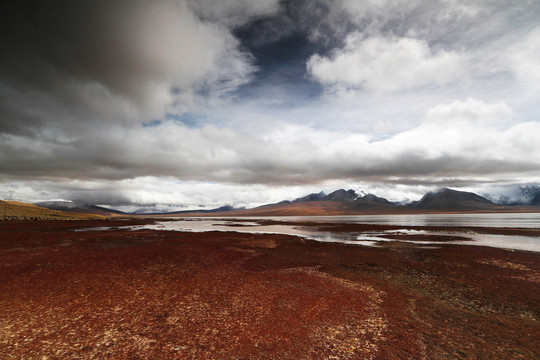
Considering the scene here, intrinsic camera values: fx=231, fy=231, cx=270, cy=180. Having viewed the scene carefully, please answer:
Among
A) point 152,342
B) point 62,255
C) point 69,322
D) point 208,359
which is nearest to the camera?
point 208,359

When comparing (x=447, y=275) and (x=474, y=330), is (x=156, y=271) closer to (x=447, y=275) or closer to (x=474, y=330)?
(x=474, y=330)

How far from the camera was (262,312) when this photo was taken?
10859 millimetres

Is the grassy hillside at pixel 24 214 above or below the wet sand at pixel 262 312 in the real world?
above

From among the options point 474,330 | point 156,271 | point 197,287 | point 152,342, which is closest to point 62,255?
point 156,271

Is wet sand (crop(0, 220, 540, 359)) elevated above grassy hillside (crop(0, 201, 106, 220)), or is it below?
below

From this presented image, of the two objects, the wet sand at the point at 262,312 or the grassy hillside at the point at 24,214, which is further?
the grassy hillside at the point at 24,214

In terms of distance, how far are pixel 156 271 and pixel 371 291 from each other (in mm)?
15804

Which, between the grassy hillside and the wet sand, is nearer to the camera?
the wet sand

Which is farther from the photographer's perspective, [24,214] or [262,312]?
[24,214]

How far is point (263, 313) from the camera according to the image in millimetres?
10750

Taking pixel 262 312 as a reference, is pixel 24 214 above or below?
above

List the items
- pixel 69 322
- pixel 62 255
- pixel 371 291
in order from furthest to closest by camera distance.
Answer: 1. pixel 62 255
2. pixel 371 291
3. pixel 69 322

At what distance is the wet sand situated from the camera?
782 centimetres

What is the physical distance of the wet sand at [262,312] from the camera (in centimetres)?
782
